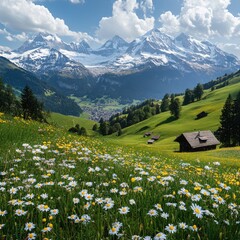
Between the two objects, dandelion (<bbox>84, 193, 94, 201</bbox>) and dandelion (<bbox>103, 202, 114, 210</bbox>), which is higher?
dandelion (<bbox>84, 193, 94, 201</bbox>)

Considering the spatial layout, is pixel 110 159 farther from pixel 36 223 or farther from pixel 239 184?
pixel 36 223

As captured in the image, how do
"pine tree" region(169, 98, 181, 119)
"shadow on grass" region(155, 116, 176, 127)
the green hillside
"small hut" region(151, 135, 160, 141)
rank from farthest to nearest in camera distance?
"shadow on grass" region(155, 116, 176, 127)
"pine tree" region(169, 98, 181, 119)
"small hut" region(151, 135, 160, 141)
the green hillside

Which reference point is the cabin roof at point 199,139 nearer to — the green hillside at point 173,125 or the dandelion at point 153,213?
the green hillside at point 173,125

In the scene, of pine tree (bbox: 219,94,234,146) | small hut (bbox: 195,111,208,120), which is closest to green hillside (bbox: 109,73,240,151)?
small hut (bbox: 195,111,208,120)

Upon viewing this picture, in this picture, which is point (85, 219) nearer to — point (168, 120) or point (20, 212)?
point (20, 212)

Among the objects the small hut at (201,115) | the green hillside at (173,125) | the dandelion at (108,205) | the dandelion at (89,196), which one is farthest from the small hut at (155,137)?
the dandelion at (108,205)

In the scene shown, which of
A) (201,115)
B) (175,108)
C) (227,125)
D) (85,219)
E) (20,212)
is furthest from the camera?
(175,108)

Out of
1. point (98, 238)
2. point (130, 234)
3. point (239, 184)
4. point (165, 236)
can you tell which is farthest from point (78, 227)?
point (239, 184)

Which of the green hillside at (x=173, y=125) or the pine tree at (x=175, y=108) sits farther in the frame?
the pine tree at (x=175, y=108)

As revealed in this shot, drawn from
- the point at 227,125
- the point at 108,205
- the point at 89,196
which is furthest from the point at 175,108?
the point at 108,205

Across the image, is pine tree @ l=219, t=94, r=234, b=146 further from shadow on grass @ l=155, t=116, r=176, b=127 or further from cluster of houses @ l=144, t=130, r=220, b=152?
shadow on grass @ l=155, t=116, r=176, b=127

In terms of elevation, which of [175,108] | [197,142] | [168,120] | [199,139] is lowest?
[197,142]

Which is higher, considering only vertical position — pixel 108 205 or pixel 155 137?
pixel 155 137

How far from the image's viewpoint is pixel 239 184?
7.54 meters
